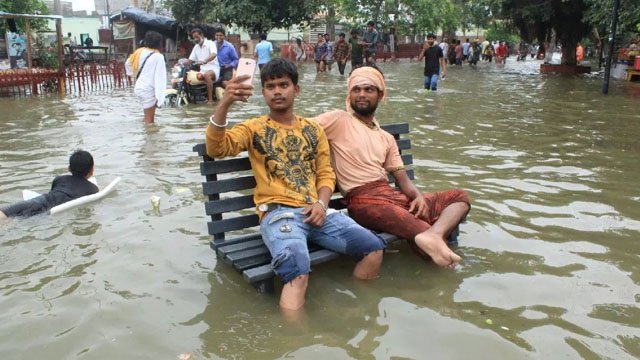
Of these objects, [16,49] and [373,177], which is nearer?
[373,177]

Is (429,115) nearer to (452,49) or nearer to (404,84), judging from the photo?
(404,84)

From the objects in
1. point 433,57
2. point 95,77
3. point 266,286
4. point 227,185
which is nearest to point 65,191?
point 227,185

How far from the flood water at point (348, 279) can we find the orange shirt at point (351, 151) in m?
0.61

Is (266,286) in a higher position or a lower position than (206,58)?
lower

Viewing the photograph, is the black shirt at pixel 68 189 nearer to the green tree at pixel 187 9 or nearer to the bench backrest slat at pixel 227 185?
the bench backrest slat at pixel 227 185

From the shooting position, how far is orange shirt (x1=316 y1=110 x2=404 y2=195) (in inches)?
160

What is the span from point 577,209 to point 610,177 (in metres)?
1.46

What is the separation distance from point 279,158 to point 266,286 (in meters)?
0.84

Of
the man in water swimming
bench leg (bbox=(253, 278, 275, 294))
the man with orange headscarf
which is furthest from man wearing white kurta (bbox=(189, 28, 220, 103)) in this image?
bench leg (bbox=(253, 278, 275, 294))

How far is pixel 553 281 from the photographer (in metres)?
3.72

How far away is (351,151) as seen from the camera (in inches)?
161

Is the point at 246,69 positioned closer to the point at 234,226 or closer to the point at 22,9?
the point at 234,226

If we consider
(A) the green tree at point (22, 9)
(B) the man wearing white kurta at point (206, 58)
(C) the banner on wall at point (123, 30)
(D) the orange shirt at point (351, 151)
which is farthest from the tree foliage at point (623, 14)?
(C) the banner on wall at point (123, 30)

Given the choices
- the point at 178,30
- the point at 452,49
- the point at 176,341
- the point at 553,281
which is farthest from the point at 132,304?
the point at 452,49
